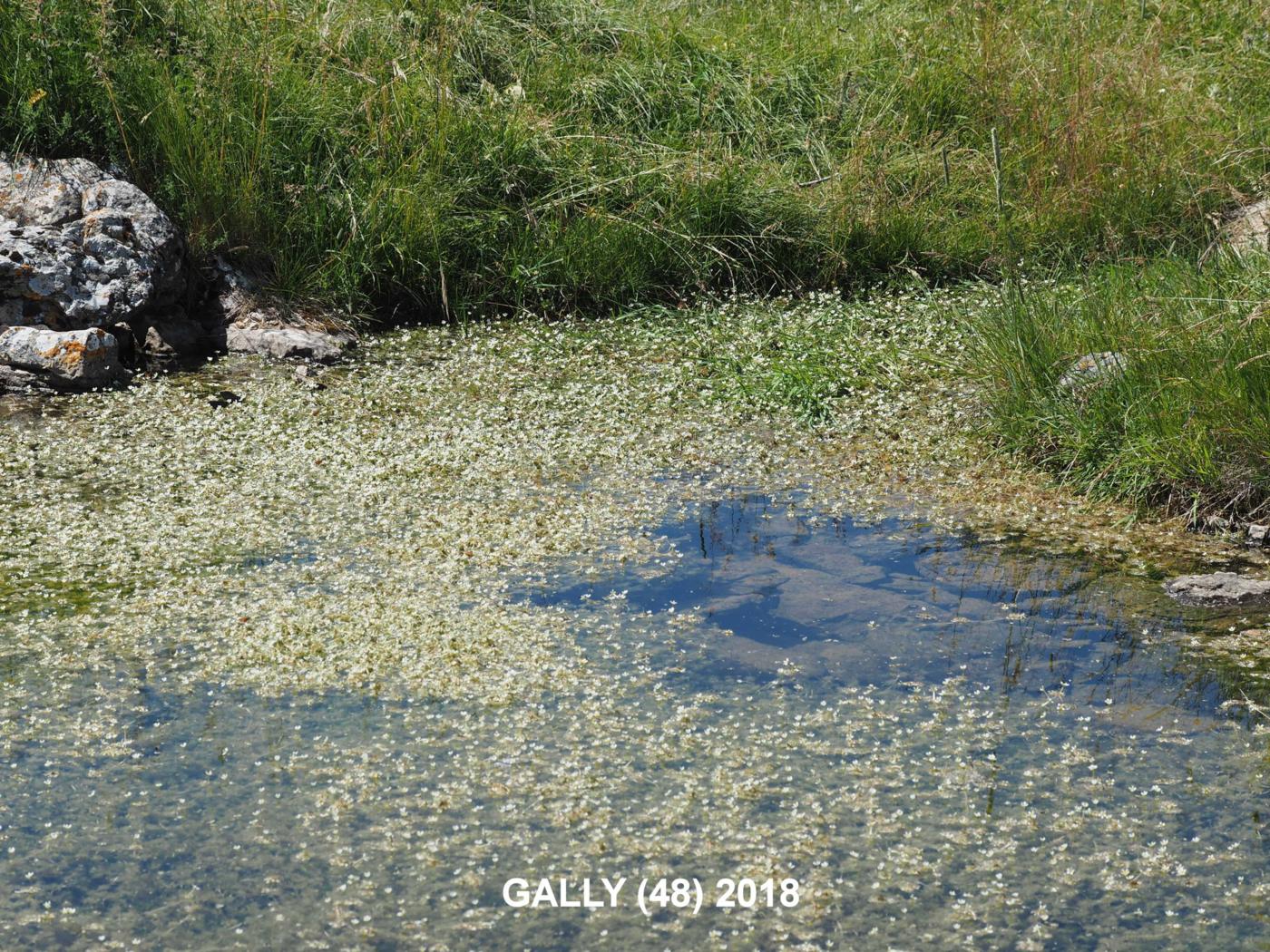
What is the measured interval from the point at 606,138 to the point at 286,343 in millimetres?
2402

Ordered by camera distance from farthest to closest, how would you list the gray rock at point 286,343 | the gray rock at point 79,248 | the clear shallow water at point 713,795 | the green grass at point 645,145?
the green grass at point 645,145, the gray rock at point 286,343, the gray rock at point 79,248, the clear shallow water at point 713,795

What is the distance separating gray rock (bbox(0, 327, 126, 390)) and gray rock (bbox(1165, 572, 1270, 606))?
4.86 meters

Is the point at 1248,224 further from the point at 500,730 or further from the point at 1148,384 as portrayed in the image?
the point at 500,730

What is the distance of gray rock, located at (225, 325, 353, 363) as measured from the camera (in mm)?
7016

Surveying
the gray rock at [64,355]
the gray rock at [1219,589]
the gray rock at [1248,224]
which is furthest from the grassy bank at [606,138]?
the gray rock at [1219,589]

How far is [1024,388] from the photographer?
5.73 metres

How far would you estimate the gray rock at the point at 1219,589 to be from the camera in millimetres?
4398

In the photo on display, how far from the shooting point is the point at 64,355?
658 centimetres

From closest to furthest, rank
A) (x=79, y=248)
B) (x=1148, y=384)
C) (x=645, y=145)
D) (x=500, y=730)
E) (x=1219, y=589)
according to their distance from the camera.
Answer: (x=500, y=730) → (x=1219, y=589) → (x=1148, y=384) → (x=79, y=248) → (x=645, y=145)

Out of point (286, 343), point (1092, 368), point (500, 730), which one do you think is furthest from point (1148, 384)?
point (286, 343)

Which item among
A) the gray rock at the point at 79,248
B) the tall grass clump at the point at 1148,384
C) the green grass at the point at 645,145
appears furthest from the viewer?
the green grass at the point at 645,145

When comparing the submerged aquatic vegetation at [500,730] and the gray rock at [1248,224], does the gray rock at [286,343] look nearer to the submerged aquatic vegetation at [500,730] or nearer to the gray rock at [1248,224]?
the submerged aquatic vegetation at [500,730]

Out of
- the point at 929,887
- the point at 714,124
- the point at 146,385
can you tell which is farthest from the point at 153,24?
the point at 929,887

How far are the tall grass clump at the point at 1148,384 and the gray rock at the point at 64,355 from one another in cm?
409
